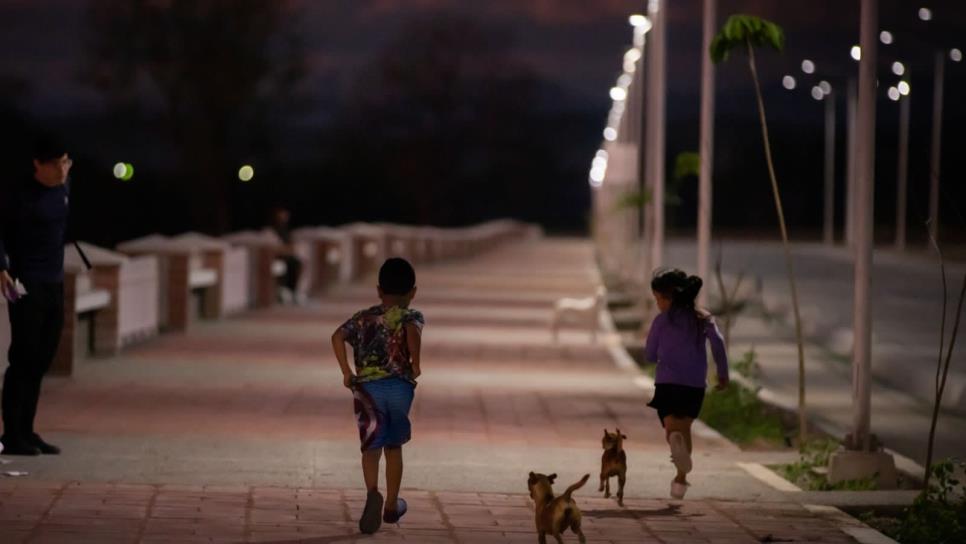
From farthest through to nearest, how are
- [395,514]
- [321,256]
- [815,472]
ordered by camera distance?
1. [321,256]
2. [815,472]
3. [395,514]

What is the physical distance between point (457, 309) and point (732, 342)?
690 cm

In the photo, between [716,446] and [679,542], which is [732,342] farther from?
[679,542]

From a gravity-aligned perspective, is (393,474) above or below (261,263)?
below

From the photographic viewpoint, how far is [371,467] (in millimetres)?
10039

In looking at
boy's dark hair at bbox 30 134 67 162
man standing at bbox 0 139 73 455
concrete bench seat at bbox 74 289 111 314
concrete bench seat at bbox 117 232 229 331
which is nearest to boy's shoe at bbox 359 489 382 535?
man standing at bbox 0 139 73 455

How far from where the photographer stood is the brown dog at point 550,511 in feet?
30.5

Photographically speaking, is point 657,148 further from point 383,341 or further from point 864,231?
point 383,341

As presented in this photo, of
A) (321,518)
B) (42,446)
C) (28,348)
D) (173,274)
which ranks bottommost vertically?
(321,518)

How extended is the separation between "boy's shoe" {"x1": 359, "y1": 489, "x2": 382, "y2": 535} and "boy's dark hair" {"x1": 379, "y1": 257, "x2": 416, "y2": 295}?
970 millimetres

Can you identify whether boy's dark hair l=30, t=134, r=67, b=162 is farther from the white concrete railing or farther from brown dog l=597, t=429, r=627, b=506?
the white concrete railing

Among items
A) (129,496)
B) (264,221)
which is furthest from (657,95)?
(264,221)

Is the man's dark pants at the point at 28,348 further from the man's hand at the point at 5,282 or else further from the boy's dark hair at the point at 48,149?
the boy's dark hair at the point at 48,149

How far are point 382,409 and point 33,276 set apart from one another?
3445 millimetres

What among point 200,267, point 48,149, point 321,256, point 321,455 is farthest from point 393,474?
point 321,256
